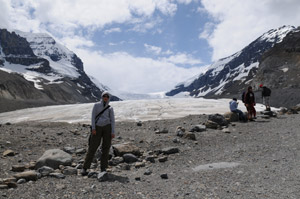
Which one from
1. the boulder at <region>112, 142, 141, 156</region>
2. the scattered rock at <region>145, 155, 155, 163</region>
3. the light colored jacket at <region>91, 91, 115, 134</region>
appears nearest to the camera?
the light colored jacket at <region>91, 91, 115, 134</region>

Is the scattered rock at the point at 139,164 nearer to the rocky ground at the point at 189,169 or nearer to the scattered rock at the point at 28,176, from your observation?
the rocky ground at the point at 189,169

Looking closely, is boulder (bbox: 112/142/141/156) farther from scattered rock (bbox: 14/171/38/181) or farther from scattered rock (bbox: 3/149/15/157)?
scattered rock (bbox: 3/149/15/157)

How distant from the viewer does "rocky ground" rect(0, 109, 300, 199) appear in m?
5.31

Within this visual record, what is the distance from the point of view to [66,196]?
5.19 m

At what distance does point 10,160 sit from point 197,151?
6085 millimetres

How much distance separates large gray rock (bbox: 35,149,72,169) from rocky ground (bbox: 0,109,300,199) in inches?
24.0

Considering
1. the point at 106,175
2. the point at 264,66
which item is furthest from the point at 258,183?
the point at 264,66

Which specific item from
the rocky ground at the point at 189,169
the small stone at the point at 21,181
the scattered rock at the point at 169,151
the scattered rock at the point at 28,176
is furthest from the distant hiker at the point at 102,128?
the scattered rock at the point at 169,151

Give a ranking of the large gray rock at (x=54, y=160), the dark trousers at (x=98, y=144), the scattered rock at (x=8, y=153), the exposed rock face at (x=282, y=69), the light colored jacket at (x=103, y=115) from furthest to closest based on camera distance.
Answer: the exposed rock face at (x=282, y=69) < the scattered rock at (x=8, y=153) < the large gray rock at (x=54, y=160) < the light colored jacket at (x=103, y=115) < the dark trousers at (x=98, y=144)

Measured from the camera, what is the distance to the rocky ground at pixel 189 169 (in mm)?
5309

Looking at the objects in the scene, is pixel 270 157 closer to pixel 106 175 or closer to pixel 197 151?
pixel 197 151

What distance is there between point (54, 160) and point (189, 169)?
3843 mm

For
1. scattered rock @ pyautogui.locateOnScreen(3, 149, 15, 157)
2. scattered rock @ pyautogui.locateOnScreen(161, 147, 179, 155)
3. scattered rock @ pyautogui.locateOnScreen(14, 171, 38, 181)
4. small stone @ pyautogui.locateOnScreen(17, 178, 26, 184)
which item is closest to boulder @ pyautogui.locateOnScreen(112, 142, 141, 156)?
scattered rock @ pyautogui.locateOnScreen(161, 147, 179, 155)

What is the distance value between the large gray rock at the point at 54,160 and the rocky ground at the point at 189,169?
61 cm
